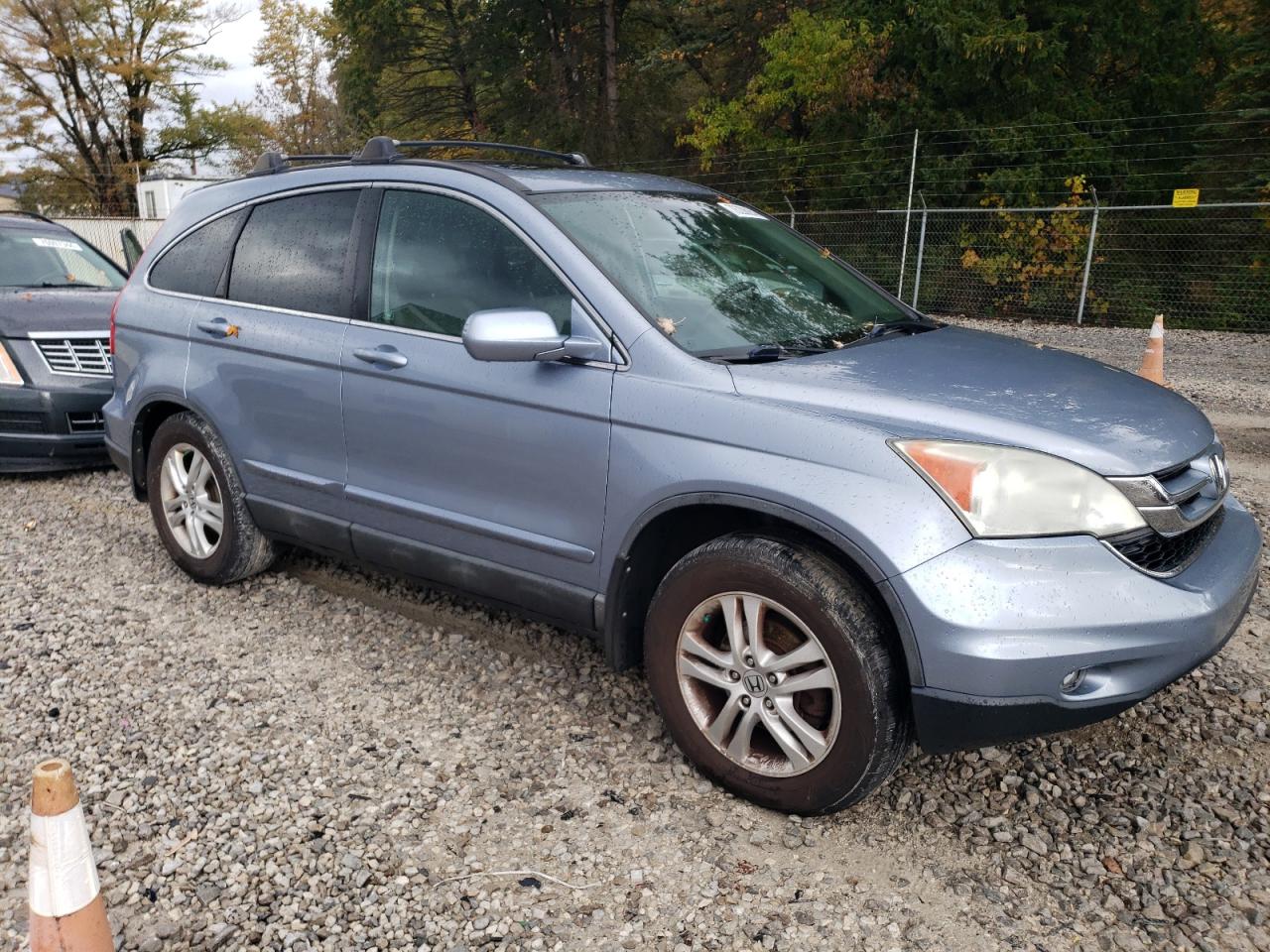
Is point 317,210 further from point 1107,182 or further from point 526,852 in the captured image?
point 1107,182

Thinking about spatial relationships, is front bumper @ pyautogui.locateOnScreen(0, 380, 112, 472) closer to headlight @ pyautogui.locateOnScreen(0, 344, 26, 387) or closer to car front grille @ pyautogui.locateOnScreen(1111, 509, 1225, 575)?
headlight @ pyautogui.locateOnScreen(0, 344, 26, 387)

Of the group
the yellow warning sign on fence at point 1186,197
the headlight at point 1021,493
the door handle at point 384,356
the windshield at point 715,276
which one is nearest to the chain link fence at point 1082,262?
the yellow warning sign on fence at point 1186,197

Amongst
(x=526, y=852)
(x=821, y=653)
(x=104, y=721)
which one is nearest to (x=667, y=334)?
(x=821, y=653)

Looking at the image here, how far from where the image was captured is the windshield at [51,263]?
752 centimetres

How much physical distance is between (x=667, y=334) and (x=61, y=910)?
2.11 m

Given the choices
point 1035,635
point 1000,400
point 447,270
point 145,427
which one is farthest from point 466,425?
point 145,427

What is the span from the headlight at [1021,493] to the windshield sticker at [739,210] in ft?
5.96

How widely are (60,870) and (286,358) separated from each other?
2.36 meters

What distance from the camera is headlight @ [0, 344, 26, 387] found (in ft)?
21.4

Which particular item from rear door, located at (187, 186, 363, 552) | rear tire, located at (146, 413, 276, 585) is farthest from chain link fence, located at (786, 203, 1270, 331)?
rear tire, located at (146, 413, 276, 585)

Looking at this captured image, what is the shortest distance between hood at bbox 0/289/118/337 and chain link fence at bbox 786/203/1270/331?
1296 centimetres

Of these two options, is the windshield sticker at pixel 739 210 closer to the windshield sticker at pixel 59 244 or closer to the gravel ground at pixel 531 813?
the gravel ground at pixel 531 813

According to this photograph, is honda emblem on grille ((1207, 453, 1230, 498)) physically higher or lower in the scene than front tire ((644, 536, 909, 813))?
higher

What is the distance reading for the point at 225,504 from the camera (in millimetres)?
4488
